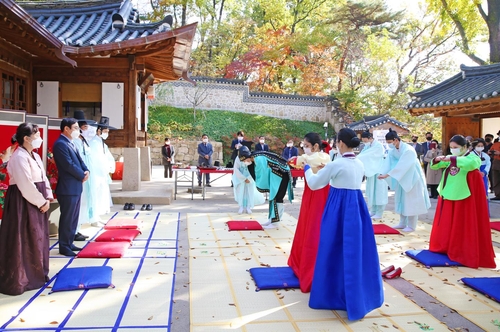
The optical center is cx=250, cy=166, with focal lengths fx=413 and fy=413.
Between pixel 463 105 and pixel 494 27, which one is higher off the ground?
pixel 494 27

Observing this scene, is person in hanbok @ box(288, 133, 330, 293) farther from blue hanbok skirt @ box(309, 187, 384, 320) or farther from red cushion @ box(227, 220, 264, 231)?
red cushion @ box(227, 220, 264, 231)

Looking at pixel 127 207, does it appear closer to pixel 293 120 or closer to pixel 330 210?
pixel 330 210

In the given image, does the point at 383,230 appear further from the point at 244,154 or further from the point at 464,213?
the point at 244,154

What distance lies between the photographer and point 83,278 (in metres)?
4.39

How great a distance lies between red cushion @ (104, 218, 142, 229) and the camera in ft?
23.1

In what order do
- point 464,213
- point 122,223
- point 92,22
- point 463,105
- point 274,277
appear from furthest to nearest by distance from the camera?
1. point 92,22
2. point 463,105
3. point 122,223
4. point 464,213
5. point 274,277

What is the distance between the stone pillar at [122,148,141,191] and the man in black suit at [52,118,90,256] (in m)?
4.78

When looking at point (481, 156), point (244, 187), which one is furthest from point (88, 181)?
point (481, 156)

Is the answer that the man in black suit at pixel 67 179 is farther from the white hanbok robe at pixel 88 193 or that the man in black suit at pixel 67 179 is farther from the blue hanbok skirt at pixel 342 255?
the blue hanbok skirt at pixel 342 255

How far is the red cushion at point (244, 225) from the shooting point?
23.7 ft

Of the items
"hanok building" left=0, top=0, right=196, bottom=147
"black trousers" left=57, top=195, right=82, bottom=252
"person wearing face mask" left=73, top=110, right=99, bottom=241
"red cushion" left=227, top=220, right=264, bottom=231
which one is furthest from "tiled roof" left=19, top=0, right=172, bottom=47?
"red cushion" left=227, top=220, right=264, bottom=231

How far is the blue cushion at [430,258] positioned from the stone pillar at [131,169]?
698 cm

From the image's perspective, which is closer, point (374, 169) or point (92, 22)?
point (374, 169)

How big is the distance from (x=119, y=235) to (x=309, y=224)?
130 inches
